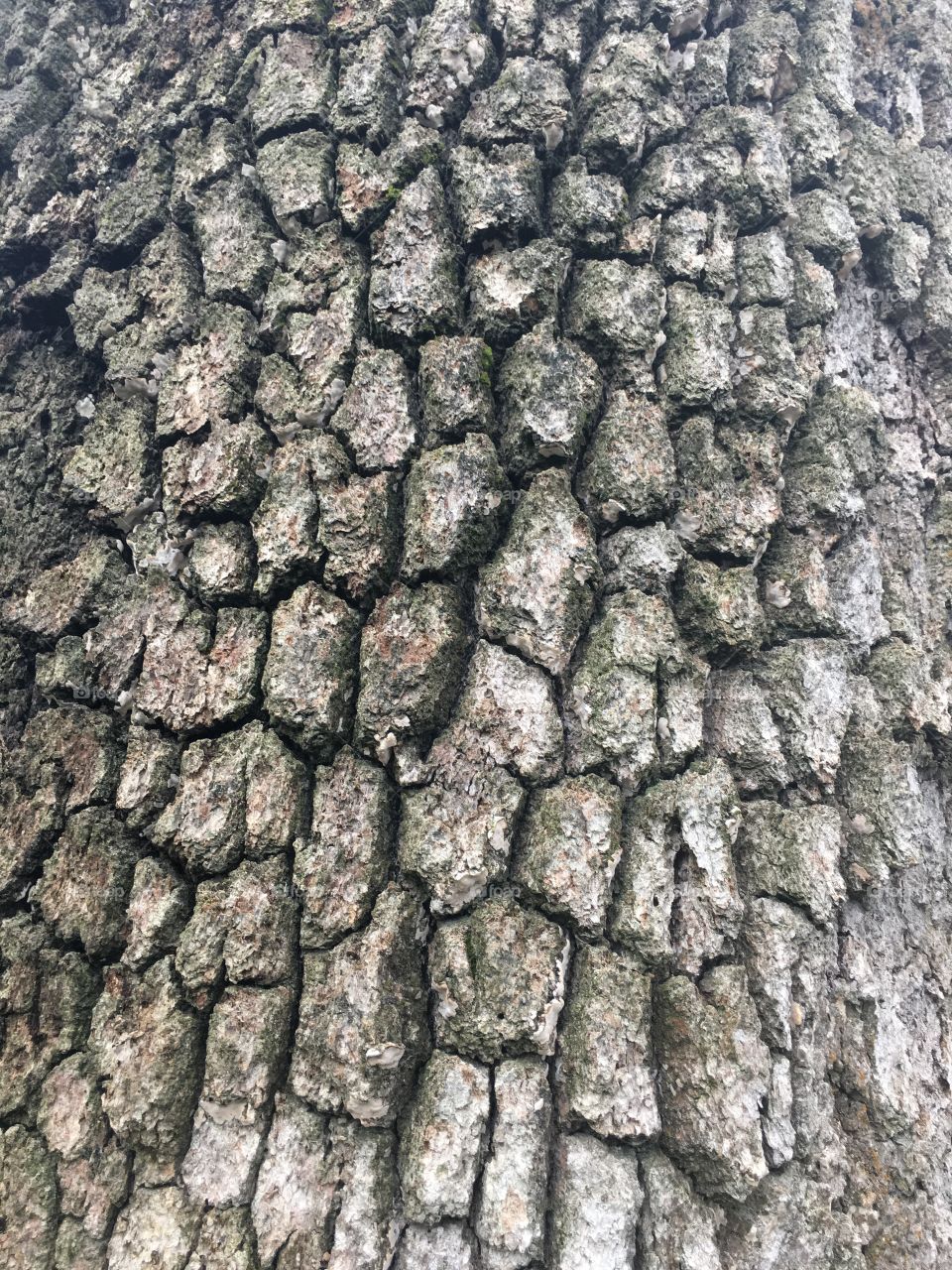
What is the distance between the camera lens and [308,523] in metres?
3.84

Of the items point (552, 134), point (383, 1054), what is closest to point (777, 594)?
point (383, 1054)

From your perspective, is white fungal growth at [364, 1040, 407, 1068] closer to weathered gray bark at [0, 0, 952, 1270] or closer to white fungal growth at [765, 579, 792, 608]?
weathered gray bark at [0, 0, 952, 1270]

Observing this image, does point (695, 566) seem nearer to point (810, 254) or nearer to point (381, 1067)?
point (810, 254)

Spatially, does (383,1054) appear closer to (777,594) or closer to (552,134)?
(777,594)

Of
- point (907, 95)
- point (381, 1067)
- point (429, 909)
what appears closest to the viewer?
point (381, 1067)

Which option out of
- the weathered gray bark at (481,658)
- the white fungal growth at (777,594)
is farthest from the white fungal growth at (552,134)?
the white fungal growth at (777,594)

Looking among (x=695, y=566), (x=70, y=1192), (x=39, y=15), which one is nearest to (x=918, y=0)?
(x=695, y=566)

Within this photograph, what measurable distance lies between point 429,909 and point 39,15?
7550 mm

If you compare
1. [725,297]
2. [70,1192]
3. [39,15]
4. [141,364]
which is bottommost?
[70,1192]

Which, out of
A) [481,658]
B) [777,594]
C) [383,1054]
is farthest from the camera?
[777,594]

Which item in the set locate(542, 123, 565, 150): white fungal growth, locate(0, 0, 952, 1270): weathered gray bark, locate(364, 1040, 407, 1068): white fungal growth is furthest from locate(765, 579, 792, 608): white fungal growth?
locate(542, 123, 565, 150): white fungal growth

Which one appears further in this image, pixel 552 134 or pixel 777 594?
pixel 552 134

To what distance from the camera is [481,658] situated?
12.0 feet

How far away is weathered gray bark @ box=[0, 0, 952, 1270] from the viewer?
3.16 meters
